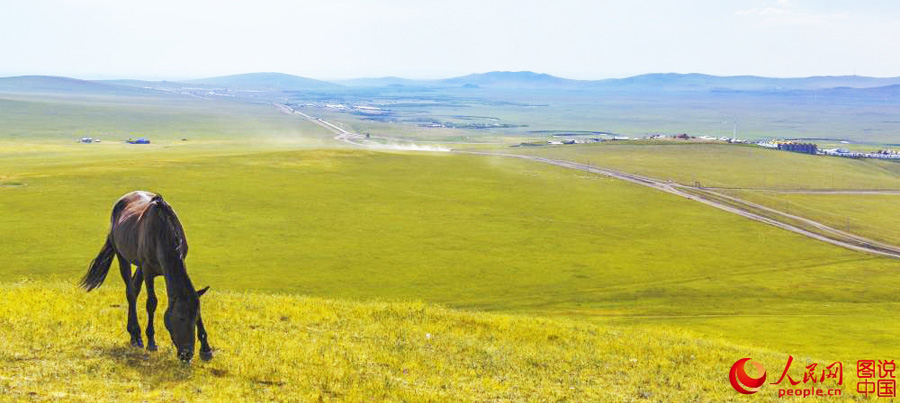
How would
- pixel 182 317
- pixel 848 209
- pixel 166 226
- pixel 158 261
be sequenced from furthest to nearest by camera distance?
1. pixel 848 209
2. pixel 158 261
3. pixel 166 226
4. pixel 182 317

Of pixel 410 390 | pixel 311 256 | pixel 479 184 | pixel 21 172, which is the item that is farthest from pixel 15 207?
pixel 410 390

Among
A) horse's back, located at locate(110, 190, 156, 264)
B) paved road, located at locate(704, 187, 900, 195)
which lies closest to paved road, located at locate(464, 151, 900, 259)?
paved road, located at locate(704, 187, 900, 195)

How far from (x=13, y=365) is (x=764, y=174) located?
18141cm

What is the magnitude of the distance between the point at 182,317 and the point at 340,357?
5100mm

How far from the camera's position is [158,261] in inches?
755

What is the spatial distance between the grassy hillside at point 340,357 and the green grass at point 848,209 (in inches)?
3990

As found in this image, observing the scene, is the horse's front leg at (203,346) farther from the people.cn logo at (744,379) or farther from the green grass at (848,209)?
the green grass at (848,209)

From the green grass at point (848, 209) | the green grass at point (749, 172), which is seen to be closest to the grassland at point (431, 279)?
the green grass at point (749, 172)

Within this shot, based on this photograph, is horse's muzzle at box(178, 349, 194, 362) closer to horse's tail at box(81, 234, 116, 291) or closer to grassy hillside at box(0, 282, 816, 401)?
grassy hillside at box(0, 282, 816, 401)

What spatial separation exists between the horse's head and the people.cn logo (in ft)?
52.2

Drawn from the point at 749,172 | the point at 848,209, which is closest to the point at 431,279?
the point at 848,209

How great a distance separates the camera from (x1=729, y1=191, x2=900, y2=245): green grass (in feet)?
385

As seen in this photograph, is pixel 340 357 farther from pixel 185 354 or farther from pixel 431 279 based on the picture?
pixel 431 279

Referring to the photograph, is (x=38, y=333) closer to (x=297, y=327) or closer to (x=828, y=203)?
(x=297, y=327)
